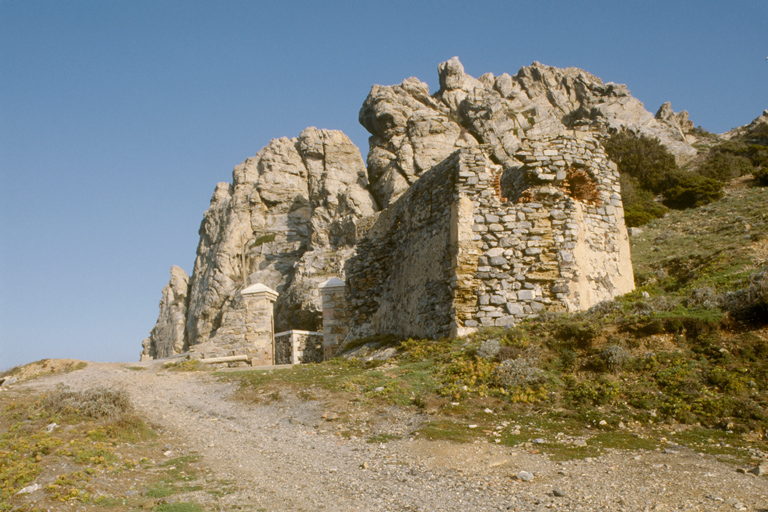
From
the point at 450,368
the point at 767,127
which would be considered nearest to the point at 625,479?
the point at 450,368

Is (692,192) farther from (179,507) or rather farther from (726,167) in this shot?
(179,507)

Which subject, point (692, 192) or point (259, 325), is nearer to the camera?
point (259, 325)

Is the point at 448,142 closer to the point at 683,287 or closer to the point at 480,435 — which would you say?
the point at 683,287

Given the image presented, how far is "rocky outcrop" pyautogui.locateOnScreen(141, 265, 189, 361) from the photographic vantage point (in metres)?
60.6

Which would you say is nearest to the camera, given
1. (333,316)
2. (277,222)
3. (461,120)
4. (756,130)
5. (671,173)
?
(333,316)

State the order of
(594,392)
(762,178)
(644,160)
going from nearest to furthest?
(594,392)
(762,178)
(644,160)

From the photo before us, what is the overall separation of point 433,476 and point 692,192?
77.7ft


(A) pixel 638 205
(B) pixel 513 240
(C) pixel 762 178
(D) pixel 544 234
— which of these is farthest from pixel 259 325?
(C) pixel 762 178

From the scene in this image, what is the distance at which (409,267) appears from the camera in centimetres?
1434

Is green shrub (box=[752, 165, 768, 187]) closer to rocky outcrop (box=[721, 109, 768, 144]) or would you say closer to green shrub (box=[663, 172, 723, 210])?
green shrub (box=[663, 172, 723, 210])

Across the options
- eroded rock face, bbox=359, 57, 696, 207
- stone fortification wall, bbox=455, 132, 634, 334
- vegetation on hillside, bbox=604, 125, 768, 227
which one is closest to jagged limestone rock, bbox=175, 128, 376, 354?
eroded rock face, bbox=359, 57, 696, 207

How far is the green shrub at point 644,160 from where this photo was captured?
97.1 feet

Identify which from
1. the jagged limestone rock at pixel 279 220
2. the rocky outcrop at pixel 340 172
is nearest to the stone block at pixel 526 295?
the rocky outcrop at pixel 340 172

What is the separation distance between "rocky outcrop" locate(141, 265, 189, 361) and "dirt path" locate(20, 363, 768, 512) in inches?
2210
